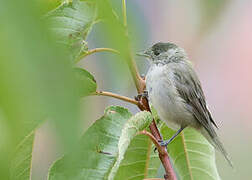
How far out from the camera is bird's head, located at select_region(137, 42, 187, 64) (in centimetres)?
335

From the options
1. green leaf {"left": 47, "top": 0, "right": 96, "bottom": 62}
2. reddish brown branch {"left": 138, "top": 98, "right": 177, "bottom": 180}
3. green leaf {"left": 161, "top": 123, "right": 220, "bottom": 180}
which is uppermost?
green leaf {"left": 47, "top": 0, "right": 96, "bottom": 62}

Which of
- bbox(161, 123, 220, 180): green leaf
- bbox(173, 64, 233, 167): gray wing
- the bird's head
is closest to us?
bbox(161, 123, 220, 180): green leaf

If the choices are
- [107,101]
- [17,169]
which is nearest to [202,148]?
[107,101]

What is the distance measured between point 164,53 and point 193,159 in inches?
63.0

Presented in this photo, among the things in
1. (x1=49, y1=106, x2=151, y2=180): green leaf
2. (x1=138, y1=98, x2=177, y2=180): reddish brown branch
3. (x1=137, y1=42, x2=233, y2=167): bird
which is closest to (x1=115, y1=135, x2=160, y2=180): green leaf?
(x1=138, y1=98, x2=177, y2=180): reddish brown branch

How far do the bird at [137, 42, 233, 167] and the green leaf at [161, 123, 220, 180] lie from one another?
97 centimetres

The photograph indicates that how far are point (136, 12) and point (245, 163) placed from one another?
3.90 meters

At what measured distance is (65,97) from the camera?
1.16 feet

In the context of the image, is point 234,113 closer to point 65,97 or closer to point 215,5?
point 215,5

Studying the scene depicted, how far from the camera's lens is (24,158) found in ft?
4.74

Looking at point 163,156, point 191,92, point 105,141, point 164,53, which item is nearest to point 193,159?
point 163,156

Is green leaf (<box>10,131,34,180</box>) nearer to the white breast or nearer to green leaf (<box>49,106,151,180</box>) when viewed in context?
green leaf (<box>49,106,151,180</box>)

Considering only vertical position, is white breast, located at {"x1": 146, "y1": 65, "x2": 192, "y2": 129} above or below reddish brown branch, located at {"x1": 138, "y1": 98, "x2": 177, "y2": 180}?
below

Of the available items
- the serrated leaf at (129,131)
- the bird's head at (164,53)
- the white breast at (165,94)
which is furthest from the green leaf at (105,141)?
the bird's head at (164,53)
